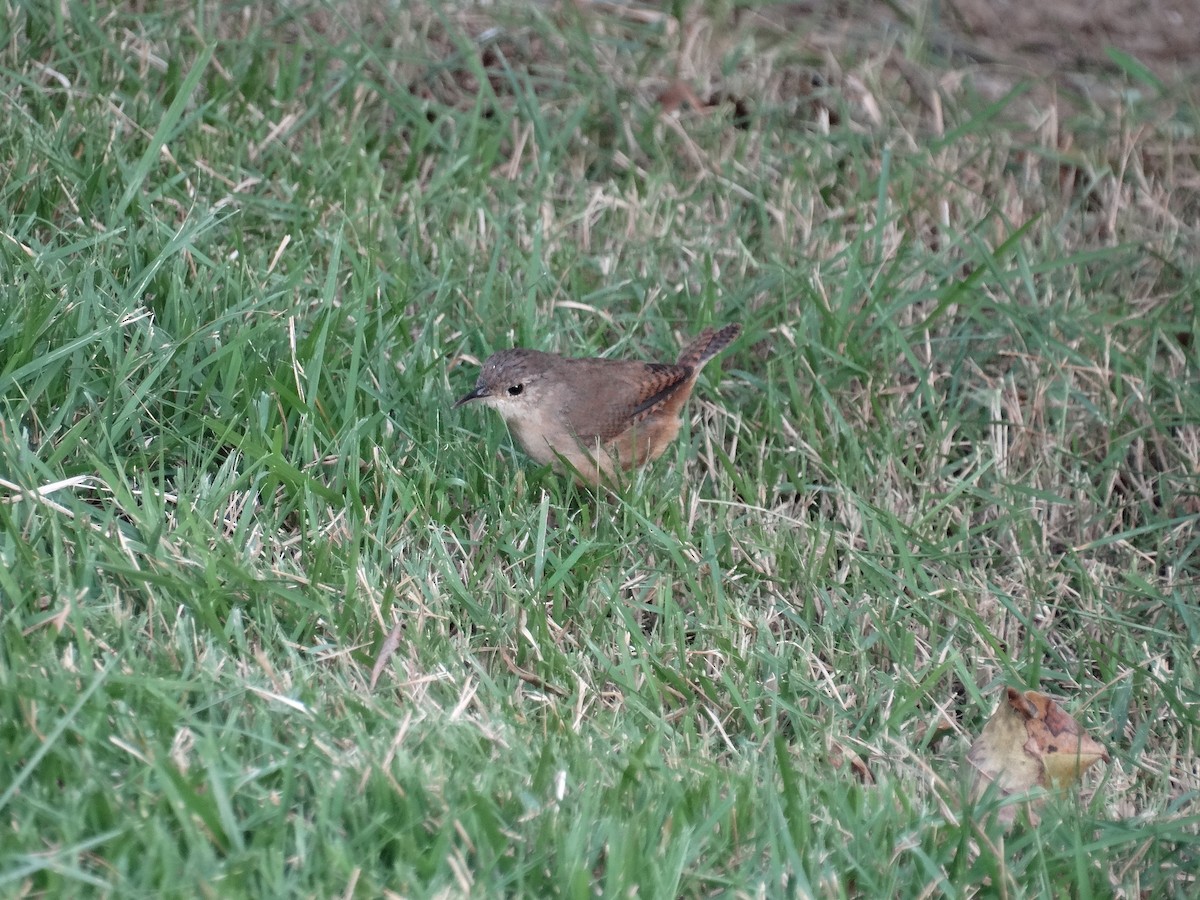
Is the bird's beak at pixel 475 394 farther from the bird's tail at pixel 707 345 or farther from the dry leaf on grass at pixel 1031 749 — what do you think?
the dry leaf on grass at pixel 1031 749

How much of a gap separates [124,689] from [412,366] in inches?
85.6

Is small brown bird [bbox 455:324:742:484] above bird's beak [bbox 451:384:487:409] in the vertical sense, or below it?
below

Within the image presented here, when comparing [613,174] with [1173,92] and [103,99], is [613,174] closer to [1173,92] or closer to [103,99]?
[103,99]

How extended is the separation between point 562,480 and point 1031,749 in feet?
7.07

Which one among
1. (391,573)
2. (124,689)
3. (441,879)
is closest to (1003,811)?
(441,879)

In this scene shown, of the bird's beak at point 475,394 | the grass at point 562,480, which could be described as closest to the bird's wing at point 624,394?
the grass at point 562,480

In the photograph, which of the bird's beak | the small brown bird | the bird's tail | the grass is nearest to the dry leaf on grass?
the grass

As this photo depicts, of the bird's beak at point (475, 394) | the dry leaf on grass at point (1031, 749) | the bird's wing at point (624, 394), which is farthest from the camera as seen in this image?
the bird's wing at point (624, 394)

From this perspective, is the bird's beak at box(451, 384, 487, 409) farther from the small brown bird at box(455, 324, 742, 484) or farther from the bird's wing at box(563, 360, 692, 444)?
the bird's wing at box(563, 360, 692, 444)

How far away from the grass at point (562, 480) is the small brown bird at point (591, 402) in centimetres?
14

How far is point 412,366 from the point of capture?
5324mm

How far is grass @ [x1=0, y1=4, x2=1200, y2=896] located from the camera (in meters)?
3.34

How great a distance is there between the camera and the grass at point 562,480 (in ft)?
11.0

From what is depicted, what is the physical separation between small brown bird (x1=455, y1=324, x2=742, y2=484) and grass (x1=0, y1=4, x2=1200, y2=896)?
0.14 metres
